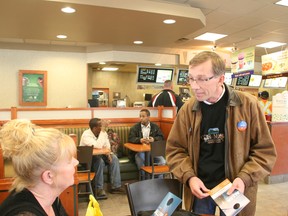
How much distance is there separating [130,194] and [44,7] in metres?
3.42

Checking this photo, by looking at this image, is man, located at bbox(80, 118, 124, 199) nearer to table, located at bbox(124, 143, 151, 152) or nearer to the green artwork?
table, located at bbox(124, 143, 151, 152)

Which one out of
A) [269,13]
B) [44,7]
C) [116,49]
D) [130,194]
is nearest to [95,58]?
[116,49]

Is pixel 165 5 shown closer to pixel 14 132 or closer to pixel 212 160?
pixel 212 160

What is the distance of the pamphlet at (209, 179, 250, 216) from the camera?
1477 mm

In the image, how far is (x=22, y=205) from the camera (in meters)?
1.17

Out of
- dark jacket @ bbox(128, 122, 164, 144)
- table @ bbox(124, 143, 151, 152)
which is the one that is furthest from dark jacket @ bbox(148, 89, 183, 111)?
table @ bbox(124, 143, 151, 152)

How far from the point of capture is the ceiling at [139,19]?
14.0 feet

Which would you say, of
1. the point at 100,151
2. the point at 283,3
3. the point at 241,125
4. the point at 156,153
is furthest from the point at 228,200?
the point at 283,3

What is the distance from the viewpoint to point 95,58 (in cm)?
823

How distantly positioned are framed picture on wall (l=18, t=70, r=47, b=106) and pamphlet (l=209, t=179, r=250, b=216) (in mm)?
7239

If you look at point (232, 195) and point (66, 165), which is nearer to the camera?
point (66, 165)

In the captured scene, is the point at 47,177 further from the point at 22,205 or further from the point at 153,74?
the point at 153,74

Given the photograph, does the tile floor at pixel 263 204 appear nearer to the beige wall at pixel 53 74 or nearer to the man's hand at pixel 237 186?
the man's hand at pixel 237 186

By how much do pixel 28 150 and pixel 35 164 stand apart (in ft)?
0.23
